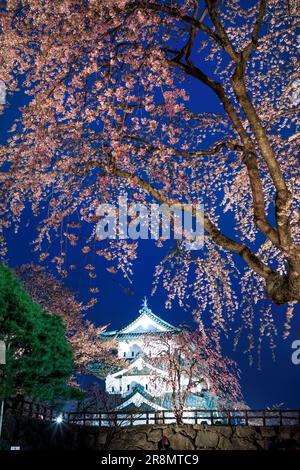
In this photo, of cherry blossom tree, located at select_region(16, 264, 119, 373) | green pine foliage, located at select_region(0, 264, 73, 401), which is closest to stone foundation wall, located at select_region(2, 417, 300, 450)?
green pine foliage, located at select_region(0, 264, 73, 401)

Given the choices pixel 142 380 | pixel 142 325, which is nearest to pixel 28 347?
pixel 142 380

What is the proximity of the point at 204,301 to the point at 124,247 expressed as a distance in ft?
7.43

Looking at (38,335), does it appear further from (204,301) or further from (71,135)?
(71,135)

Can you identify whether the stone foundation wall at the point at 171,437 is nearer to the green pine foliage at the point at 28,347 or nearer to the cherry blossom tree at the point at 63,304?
the green pine foliage at the point at 28,347

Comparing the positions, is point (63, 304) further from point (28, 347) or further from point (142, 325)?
→ point (142, 325)

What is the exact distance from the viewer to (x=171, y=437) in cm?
1811

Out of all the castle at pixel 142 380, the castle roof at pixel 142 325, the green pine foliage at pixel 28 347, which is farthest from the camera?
the castle roof at pixel 142 325

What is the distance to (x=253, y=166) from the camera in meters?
5.15

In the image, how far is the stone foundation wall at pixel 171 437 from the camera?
1736 cm

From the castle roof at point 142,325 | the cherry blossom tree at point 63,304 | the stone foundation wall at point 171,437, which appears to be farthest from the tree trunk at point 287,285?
the castle roof at point 142,325

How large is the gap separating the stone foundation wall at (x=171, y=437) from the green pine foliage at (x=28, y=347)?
8.65ft

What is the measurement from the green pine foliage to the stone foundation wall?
8.65 feet

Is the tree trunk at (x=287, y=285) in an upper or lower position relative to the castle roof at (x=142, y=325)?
lower
